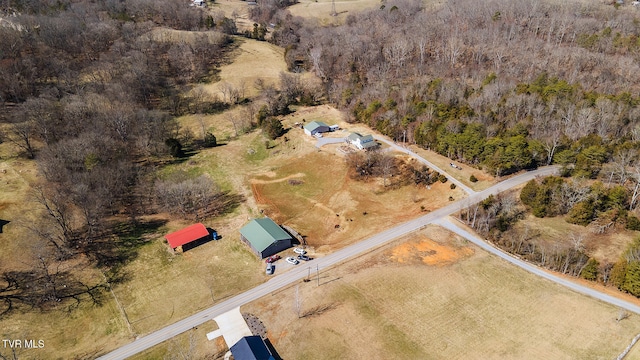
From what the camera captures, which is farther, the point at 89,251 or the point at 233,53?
the point at 233,53

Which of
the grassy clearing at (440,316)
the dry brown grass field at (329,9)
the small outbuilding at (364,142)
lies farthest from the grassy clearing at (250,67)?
the grassy clearing at (440,316)

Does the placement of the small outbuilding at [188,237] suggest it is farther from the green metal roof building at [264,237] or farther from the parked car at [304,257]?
the parked car at [304,257]

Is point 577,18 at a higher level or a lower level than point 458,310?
higher

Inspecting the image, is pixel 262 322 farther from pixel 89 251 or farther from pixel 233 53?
pixel 233 53

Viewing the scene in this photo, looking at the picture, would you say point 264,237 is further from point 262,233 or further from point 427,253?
point 427,253

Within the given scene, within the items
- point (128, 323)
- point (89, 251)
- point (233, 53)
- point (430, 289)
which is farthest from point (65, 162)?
point (233, 53)

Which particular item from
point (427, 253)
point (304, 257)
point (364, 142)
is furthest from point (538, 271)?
point (364, 142)
